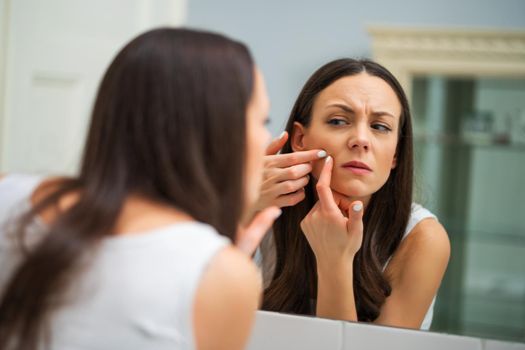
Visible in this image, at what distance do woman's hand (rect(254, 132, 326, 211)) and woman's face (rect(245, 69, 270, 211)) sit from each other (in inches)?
6.9

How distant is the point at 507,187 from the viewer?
70 centimetres

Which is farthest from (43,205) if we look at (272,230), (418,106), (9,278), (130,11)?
(130,11)

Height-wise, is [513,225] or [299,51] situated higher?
[299,51]

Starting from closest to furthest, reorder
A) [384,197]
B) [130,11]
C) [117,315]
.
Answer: [117,315]
[384,197]
[130,11]

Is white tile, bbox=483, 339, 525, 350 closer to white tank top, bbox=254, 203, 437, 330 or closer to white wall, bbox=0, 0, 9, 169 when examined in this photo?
white tank top, bbox=254, 203, 437, 330

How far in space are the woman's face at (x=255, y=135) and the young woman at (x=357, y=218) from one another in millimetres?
164

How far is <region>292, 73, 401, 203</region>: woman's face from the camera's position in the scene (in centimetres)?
67

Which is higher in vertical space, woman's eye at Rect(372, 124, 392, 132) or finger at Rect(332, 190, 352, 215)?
woman's eye at Rect(372, 124, 392, 132)

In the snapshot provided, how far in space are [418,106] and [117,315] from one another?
418 mm

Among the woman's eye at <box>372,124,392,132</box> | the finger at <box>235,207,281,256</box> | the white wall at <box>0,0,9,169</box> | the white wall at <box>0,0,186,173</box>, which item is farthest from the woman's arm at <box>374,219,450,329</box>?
the white wall at <box>0,0,9,169</box>

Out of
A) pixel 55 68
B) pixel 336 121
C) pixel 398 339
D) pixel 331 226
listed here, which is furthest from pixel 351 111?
pixel 55 68

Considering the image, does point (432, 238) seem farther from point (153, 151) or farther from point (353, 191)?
point (153, 151)

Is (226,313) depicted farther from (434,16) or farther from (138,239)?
(434,16)

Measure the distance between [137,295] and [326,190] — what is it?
284 millimetres
